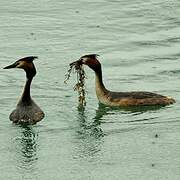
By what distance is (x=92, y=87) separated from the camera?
21.2 m

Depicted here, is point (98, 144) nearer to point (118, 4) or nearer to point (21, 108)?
point (21, 108)

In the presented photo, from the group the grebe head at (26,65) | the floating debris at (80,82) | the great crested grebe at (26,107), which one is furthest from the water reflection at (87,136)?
the grebe head at (26,65)

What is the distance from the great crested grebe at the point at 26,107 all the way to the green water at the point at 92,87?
21cm

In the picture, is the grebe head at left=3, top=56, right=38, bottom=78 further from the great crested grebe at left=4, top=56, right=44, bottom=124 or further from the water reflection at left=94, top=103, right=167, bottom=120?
the water reflection at left=94, top=103, right=167, bottom=120

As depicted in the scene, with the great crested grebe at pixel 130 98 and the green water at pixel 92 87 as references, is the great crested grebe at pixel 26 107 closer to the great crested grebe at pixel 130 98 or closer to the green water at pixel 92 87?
the green water at pixel 92 87

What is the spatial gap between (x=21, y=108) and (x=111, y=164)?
11.8 ft

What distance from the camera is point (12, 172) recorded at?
1525cm

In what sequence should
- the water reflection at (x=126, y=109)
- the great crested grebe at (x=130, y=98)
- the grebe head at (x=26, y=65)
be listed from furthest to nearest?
the great crested grebe at (x=130, y=98), the water reflection at (x=126, y=109), the grebe head at (x=26, y=65)

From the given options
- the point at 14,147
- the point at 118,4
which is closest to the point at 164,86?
the point at 14,147

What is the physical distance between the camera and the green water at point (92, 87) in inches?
618

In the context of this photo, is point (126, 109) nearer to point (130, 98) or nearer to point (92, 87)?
point (130, 98)

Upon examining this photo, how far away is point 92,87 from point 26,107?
113 inches

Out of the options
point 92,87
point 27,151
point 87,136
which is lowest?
point 27,151

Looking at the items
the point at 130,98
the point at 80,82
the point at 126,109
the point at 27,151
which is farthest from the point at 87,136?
the point at 80,82
